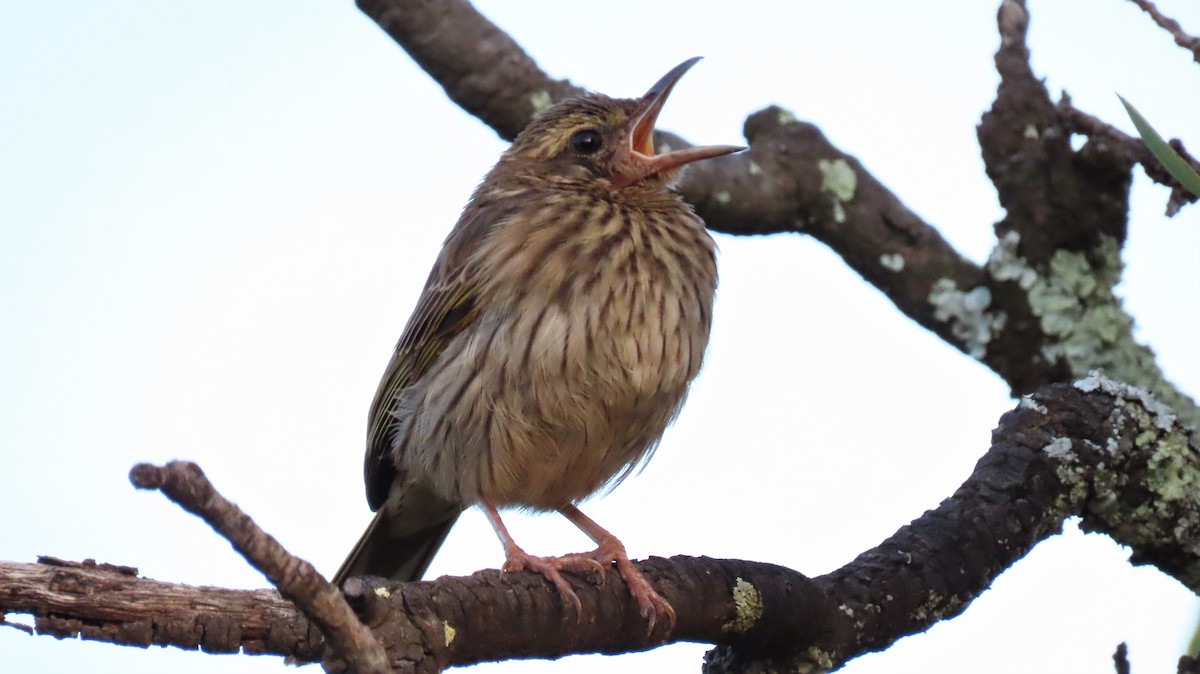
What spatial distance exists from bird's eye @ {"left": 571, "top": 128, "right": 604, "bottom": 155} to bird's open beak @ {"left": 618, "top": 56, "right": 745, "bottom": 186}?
0.32ft

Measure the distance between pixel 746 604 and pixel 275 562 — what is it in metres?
1.57

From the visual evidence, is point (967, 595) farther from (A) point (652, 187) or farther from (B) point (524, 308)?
(A) point (652, 187)

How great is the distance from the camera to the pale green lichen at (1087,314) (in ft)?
15.4

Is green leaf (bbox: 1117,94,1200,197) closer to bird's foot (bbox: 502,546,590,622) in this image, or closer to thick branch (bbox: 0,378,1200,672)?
thick branch (bbox: 0,378,1200,672)

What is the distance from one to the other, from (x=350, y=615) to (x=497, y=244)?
2.48 metres

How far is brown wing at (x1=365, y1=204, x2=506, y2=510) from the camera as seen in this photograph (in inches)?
197

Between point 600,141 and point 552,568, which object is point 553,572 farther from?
point 600,141

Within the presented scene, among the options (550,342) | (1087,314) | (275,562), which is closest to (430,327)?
(550,342)

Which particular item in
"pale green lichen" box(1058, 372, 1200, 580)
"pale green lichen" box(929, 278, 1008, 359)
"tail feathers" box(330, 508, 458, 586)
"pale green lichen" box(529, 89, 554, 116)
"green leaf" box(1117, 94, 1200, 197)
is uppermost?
"pale green lichen" box(529, 89, 554, 116)

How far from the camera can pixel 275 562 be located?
8.00ft

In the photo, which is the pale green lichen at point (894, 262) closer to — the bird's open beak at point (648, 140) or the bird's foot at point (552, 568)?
the bird's open beak at point (648, 140)

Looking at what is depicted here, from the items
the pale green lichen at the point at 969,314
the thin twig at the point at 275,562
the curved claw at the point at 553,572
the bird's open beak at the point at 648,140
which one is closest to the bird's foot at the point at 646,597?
the curved claw at the point at 553,572

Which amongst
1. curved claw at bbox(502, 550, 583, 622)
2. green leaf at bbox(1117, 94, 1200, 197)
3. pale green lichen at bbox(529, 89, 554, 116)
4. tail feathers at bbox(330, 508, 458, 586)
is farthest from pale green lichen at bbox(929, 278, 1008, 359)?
tail feathers at bbox(330, 508, 458, 586)

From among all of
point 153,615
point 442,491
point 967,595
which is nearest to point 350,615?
point 153,615
